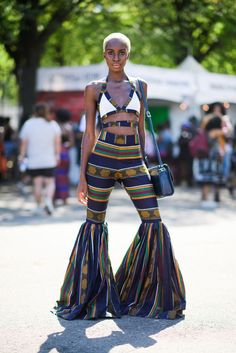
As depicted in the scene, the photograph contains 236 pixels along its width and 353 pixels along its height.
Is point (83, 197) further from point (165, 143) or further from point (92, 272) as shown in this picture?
point (165, 143)

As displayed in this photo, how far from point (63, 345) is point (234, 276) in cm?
268

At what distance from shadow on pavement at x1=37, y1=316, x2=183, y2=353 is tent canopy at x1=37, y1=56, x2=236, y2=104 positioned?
13.7 meters

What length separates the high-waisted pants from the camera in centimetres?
517

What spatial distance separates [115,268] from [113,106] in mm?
2419

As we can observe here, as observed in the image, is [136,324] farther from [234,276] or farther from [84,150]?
[234,276]

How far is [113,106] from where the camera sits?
16.9ft

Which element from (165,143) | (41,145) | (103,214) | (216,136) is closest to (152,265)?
(103,214)

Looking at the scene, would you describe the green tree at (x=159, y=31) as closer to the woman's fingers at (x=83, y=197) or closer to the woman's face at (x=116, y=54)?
the woman's face at (x=116, y=54)

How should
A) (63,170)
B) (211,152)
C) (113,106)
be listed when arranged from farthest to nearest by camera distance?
(211,152) → (63,170) → (113,106)

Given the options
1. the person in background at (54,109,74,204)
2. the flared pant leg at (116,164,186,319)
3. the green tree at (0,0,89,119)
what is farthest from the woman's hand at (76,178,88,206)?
the green tree at (0,0,89,119)

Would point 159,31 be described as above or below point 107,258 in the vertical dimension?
above

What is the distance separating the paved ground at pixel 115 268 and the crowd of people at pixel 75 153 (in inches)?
30.6

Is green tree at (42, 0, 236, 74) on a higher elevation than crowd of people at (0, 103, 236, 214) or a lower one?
higher

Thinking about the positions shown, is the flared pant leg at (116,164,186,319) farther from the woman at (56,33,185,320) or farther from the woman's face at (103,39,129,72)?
the woman's face at (103,39,129,72)
